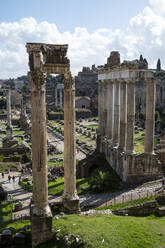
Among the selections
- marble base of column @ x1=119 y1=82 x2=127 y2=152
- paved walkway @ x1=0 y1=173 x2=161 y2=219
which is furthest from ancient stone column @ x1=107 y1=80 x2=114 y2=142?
paved walkway @ x1=0 y1=173 x2=161 y2=219

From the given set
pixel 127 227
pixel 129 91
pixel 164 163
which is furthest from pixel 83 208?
pixel 164 163

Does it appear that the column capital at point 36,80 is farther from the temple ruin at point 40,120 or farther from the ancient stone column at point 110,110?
the ancient stone column at point 110,110

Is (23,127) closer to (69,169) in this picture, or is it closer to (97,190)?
(97,190)

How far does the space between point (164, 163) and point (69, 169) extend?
16.8 meters

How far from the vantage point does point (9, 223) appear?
774 inches

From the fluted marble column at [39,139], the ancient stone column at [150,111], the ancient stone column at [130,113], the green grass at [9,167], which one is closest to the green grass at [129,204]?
the ancient stone column at [130,113]

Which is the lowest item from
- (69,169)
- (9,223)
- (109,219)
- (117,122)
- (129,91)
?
(9,223)

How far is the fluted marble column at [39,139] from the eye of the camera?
14.2 m

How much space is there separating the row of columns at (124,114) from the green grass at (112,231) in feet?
35.3

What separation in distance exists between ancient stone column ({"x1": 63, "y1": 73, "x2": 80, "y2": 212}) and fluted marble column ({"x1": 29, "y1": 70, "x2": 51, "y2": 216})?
2640 millimetres

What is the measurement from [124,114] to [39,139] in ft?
47.5

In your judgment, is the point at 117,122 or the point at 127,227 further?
the point at 117,122

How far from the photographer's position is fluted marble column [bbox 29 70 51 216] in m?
14.2

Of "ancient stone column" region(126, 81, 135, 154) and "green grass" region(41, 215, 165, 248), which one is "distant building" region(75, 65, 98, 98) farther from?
"green grass" region(41, 215, 165, 248)
